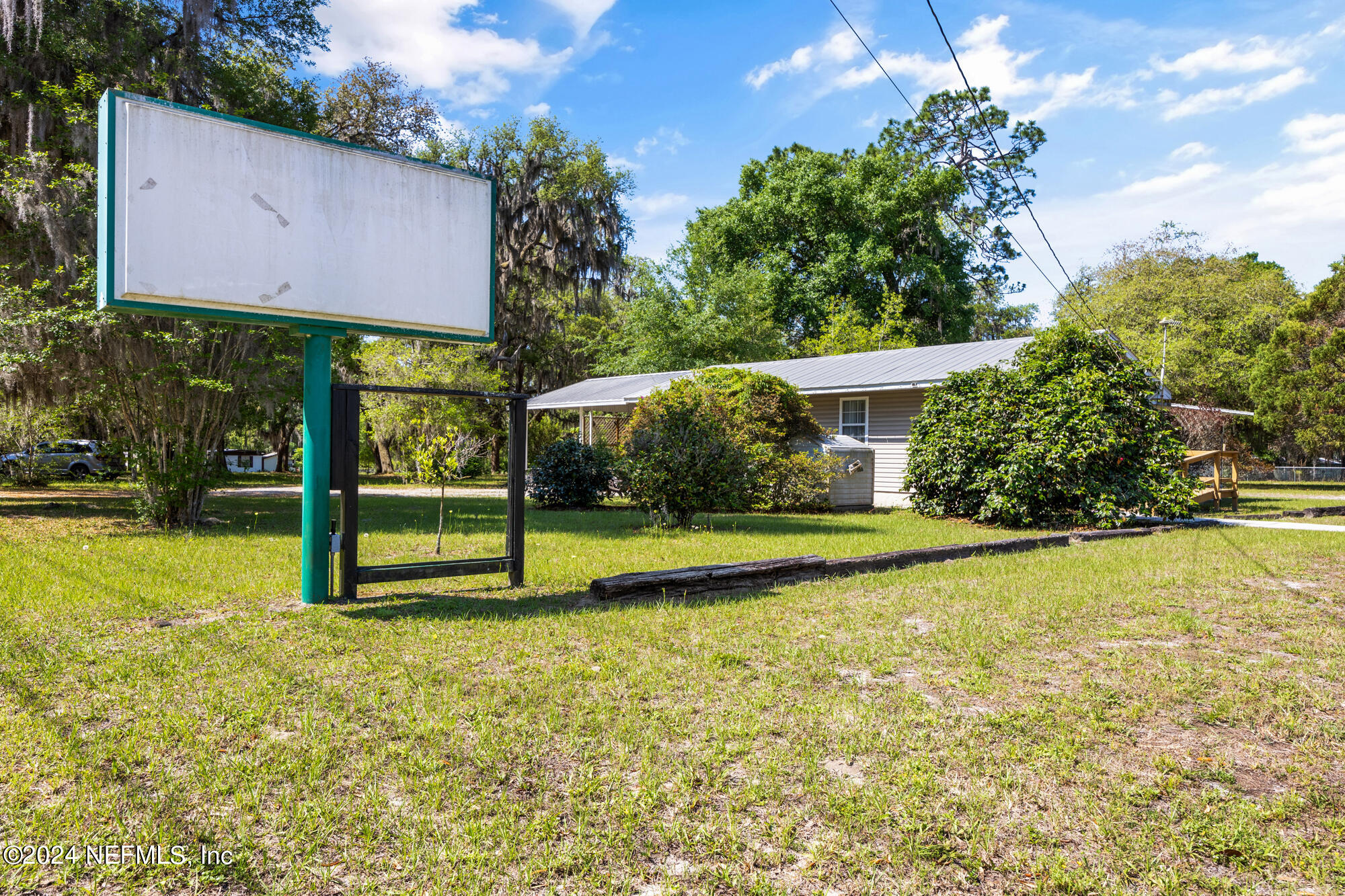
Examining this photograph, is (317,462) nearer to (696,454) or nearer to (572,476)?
(696,454)

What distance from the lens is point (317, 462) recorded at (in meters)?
6.08

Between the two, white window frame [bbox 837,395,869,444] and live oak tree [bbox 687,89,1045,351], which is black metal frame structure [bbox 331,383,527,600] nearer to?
white window frame [bbox 837,395,869,444]

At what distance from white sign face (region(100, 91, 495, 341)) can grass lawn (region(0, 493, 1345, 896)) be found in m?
2.39

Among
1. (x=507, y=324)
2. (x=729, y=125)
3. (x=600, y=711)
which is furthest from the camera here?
(x=507, y=324)

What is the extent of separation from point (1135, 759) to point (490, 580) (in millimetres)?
5629

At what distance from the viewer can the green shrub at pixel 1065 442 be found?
12.7 m

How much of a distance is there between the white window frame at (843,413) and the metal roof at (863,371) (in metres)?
0.58

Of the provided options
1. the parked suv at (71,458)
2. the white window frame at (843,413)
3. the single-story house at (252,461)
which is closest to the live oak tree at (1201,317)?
the white window frame at (843,413)

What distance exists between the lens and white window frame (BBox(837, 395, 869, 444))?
18422 mm

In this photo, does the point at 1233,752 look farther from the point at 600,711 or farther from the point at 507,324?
the point at 507,324

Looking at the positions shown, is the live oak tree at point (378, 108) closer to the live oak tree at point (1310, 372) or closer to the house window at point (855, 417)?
the house window at point (855, 417)

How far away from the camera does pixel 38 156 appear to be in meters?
10.9

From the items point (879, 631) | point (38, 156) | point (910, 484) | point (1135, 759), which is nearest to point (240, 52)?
point (38, 156)

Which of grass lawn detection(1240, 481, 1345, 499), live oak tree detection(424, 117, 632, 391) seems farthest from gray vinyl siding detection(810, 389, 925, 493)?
live oak tree detection(424, 117, 632, 391)
